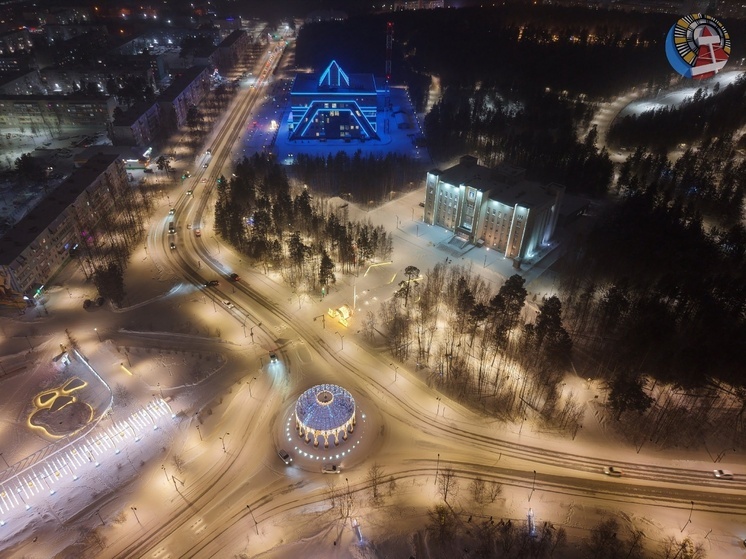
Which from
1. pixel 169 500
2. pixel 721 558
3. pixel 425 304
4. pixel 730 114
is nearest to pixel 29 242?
pixel 169 500

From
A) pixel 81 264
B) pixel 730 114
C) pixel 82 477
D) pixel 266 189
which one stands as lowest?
pixel 82 477

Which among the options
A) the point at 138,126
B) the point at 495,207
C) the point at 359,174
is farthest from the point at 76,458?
the point at 138,126

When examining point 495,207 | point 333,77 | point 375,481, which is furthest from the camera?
point 333,77

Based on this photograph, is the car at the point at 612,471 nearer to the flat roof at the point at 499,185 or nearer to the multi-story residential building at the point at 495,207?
the multi-story residential building at the point at 495,207

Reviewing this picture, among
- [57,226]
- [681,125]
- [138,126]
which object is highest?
[681,125]

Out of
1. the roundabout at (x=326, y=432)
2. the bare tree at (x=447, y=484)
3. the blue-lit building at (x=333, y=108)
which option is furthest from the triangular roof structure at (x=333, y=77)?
the bare tree at (x=447, y=484)

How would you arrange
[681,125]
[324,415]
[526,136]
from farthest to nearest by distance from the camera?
[681,125], [526,136], [324,415]

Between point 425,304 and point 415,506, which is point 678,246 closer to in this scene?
A: point 425,304

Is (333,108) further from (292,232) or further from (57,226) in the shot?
(57,226)
